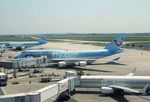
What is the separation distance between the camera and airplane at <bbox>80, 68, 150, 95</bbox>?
167 ft

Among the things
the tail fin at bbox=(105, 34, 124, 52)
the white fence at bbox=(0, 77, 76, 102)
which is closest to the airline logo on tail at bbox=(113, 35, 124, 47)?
the tail fin at bbox=(105, 34, 124, 52)

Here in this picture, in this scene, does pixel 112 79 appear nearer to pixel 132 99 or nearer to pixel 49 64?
pixel 132 99

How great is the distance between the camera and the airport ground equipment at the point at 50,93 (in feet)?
118

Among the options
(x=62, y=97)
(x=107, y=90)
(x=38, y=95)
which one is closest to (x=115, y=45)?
(x=107, y=90)

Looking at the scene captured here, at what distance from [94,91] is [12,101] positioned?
71.6 ft

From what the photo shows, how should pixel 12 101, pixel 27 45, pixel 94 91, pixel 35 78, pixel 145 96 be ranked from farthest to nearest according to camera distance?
pixel 27 45 < pixel 35 78 < pixel 94 91 < pixel 145 96 < pixel 12 101

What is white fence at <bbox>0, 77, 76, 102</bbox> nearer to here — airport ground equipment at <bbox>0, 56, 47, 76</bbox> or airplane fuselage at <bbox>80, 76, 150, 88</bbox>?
airplane fuselage at <bbox>80, 76, 150, 88</bbox>

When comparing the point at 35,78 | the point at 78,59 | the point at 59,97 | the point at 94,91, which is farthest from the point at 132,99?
the point at 78,59

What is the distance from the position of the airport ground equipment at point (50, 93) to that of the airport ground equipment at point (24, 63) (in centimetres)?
1948

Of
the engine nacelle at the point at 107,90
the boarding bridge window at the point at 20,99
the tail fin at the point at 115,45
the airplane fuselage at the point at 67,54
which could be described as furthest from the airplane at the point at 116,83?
the tail fin at the point at 115,45

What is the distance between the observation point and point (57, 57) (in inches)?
3406

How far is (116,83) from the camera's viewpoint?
52.2 m

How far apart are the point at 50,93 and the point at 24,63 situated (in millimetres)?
33572

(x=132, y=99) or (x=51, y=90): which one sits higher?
(x=51, y=90)
